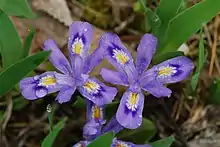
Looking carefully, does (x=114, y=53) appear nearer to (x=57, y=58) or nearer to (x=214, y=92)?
(x=57, y=58)

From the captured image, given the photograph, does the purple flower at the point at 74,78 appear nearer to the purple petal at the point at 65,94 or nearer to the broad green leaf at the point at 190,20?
the purple petal at the point at 65,94

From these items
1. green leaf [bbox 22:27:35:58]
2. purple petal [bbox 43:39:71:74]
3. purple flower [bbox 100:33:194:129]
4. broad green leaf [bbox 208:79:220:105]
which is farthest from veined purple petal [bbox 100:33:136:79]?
broad green leaf [bbox 208:79:220:105]

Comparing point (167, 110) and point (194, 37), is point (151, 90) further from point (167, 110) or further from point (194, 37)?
point (194, 37)

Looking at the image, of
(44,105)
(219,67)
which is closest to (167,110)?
(219,67)

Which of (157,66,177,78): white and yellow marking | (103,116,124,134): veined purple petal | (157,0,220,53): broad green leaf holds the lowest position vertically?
(103,116,124,134): veined purple petal

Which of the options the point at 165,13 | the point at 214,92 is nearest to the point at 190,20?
the point at 165,13

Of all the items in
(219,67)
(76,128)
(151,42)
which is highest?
(151,42)

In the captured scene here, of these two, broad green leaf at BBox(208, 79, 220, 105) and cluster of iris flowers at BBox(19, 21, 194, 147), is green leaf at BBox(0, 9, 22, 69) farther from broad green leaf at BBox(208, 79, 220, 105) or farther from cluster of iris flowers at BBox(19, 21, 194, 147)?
broad green leaf at BBox(208, 79, 220, 105)
